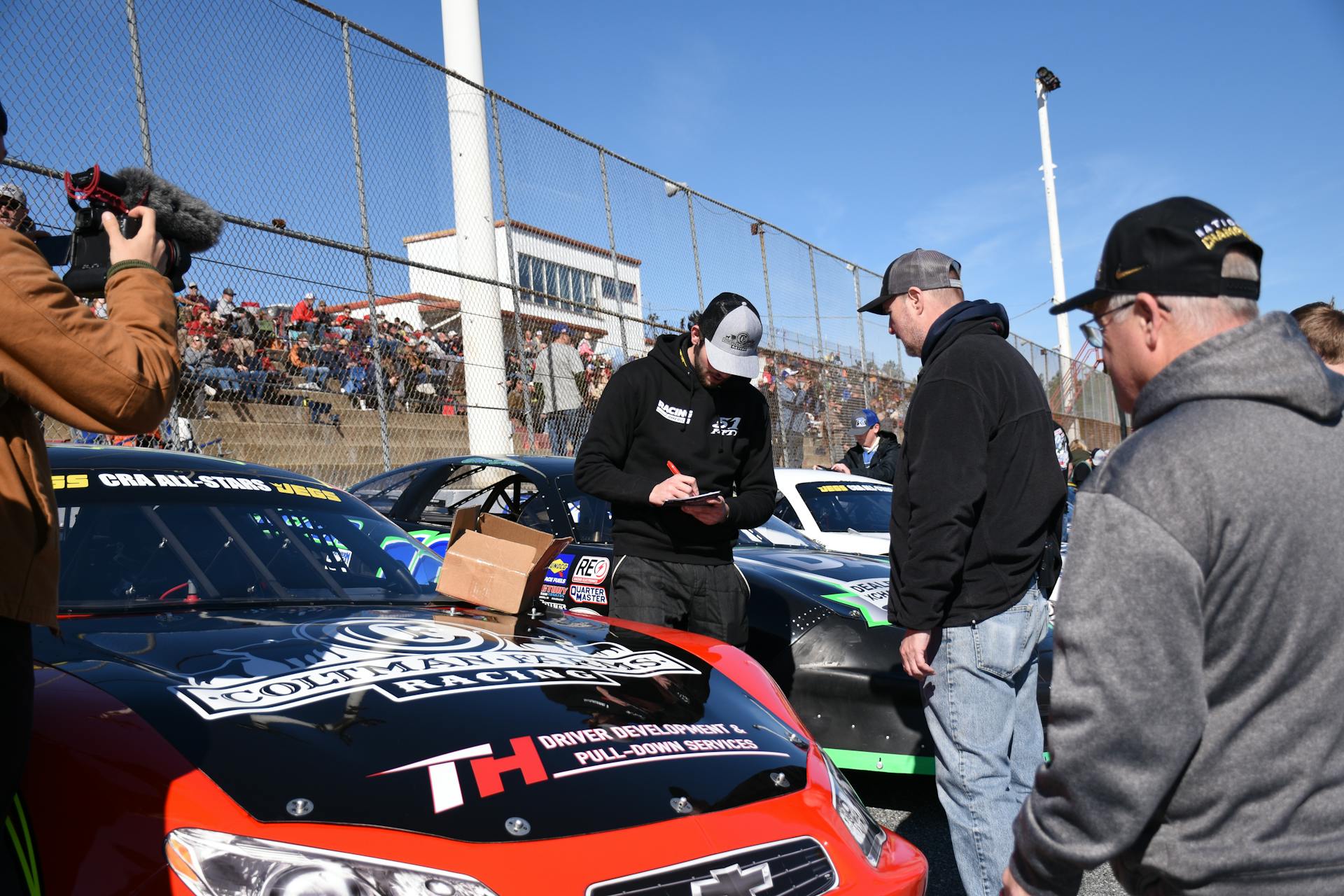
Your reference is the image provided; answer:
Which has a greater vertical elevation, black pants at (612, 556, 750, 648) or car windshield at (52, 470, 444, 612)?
car windshield at (52, 470, 444, 612)

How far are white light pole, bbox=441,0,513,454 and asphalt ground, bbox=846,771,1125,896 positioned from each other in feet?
18.3

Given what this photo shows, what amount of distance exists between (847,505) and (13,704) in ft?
20.1

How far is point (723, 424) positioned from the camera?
12.9 ft

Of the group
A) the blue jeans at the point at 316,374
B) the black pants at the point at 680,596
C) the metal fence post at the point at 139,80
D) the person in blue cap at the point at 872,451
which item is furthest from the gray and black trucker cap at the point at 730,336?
the person in blue cap at the point at 872,451

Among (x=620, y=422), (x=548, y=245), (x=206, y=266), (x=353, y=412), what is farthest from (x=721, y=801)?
(x=548, y=245)

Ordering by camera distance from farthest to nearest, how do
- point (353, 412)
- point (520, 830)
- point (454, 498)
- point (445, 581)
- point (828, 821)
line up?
point (353, 412)
point (454, 498)
point (445, 581)
point (828, 821)
point (520, 830)

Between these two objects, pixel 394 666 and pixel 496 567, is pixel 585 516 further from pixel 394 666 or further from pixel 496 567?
pixel 394 666

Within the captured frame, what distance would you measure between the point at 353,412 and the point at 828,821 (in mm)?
6433

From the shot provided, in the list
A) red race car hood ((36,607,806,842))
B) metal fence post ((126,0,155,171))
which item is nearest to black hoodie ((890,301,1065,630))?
red race car hood ((36,607,806,842))

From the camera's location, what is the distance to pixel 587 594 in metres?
4.94

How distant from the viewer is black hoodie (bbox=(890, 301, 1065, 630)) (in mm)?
2570

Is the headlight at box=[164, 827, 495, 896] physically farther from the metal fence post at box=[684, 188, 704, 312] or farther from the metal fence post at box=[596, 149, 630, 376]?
the metal fence post at box=[684, 188, 704, 312]

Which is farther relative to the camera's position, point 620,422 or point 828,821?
point 620,422

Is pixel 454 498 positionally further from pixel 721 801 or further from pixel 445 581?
pixel 721 801
